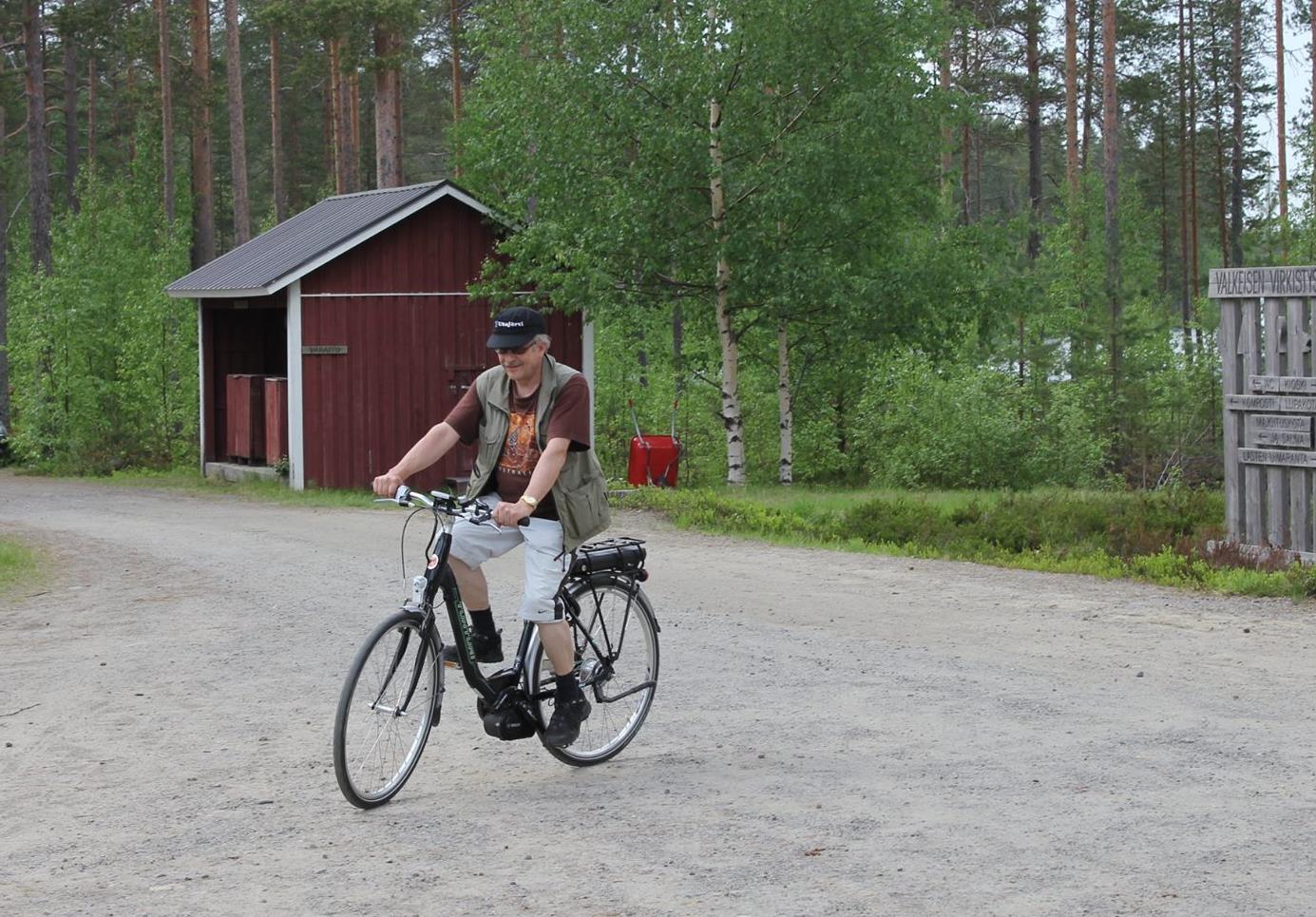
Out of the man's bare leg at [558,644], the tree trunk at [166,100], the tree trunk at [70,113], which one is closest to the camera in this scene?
the man's bare leg at [558,644]

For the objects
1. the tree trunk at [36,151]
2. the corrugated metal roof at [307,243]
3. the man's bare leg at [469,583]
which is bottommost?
the man's bare leg at [469,583]

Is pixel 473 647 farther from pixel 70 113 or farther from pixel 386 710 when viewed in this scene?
pixel 70 113

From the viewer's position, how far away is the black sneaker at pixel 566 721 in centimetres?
684

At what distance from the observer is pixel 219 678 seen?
9141 millimetres

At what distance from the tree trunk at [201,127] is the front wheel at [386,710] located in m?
34.8

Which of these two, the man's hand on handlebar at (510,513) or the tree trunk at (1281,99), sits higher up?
the tree trunk at (1281,99)

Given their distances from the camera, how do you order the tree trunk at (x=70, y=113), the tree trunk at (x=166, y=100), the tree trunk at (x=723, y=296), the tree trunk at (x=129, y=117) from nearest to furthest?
the tree trunk at (x=723, y=296)
the tree trunk at (x=166, y=100)
the tree trunk at (x=70, y=113)
the tree trunk at (x=129, y=117)

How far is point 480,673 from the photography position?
681 cm

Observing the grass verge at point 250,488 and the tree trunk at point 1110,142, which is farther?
the tree trunk at point 1110,142

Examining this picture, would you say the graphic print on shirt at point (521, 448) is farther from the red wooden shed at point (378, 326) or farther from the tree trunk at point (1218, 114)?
the tree trunk at point (1218, 114)

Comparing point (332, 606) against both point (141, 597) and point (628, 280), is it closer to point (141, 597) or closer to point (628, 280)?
point (141, 597)

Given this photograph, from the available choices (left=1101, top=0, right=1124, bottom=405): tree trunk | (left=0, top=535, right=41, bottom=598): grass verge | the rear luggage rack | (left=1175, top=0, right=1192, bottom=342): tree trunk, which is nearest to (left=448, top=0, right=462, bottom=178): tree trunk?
(left=1101, top=0, right=1124, bottom=405): tree trunk

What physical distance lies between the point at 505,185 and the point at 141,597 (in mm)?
13064

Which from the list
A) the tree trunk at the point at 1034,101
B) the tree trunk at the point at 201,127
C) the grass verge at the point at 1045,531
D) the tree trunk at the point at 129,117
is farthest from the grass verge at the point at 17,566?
the tree trunk at the point at 129,117
